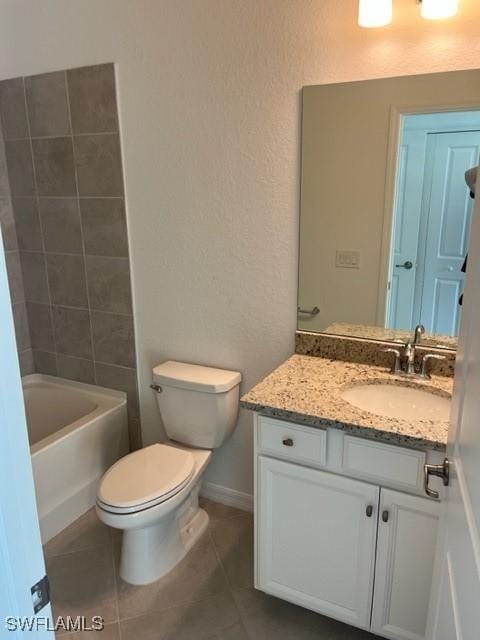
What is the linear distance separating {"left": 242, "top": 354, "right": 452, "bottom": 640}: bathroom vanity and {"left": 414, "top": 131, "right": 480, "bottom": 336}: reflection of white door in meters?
0.26

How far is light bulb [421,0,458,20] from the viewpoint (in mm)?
1506

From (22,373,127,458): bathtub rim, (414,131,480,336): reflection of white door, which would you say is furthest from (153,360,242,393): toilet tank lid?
(414,131,480,336): reflection of white door

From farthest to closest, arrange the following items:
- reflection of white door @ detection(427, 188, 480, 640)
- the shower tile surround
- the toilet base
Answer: the shower tile surround → the toilet base → reflection of white door @ detection(427, 188, 480, 640)

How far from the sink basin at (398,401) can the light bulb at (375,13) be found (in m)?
1.20

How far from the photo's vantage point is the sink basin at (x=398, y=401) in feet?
5.58

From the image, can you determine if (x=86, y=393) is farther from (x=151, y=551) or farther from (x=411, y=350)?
(x=411, y=350)

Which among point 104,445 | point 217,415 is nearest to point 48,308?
point 104,445

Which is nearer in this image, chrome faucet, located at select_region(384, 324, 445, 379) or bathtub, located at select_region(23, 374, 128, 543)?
chrome faucet, located at select_region(384, 324, 445, 379)

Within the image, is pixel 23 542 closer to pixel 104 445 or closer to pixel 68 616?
pixel 68 616

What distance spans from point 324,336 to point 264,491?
67 centimetres

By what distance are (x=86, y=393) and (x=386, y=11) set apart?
7.11 ft

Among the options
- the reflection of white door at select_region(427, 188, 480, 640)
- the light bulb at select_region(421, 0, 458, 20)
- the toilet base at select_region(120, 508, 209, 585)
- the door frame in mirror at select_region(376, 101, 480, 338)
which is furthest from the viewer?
the toilet base at select_region(120, 508, 209, 585)

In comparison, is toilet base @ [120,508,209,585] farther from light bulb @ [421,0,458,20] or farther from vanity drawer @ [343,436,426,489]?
light bulb @ [421,0,458,20]

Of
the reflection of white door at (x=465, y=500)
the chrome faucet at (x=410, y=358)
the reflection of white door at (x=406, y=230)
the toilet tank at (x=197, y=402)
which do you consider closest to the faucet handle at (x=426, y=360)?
the chrome faucet at (x=410, y=358)
